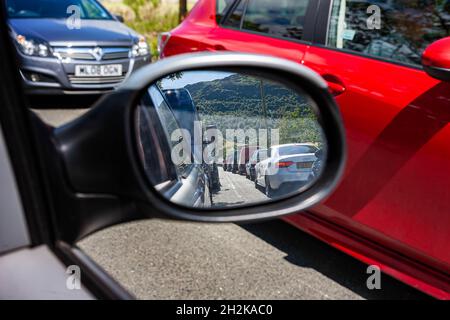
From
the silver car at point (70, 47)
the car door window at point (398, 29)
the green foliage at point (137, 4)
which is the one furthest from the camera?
the green foliage at point (137, 4)

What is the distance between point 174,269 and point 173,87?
1.70 metres

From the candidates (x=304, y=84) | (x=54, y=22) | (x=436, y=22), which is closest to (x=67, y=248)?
(x=304, y=84)

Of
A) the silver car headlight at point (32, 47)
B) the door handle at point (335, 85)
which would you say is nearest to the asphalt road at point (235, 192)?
the door handle at point (335, 85)

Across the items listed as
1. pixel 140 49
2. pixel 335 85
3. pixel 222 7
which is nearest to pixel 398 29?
pixel 335 85

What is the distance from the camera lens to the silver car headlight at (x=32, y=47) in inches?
108

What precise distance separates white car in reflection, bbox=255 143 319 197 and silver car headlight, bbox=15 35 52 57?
6.00 feet

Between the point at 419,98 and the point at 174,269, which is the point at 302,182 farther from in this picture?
the point at 174,269

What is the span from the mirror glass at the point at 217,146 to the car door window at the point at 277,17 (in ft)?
4.86

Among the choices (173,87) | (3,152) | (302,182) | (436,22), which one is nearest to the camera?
(3,152)

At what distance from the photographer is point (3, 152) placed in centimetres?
78

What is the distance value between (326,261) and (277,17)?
1418mm

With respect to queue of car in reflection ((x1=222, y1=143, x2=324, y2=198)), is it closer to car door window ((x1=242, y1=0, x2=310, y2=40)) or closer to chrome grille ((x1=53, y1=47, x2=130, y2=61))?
car door window ((x1=242, y1=0, x2=310, y2=40))

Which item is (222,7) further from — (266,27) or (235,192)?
(235,192)

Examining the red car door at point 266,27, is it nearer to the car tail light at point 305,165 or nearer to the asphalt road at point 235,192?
the car tail light at point 305,165
